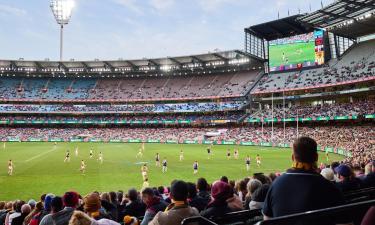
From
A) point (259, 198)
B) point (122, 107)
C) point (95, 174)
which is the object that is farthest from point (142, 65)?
point (259, 198)

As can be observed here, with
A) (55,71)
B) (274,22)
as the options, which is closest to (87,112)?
(55,71)

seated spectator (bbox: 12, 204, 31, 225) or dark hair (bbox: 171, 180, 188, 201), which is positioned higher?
dark hair (bbox: 171, 180, 188, 201)

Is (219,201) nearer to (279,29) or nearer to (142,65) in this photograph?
(279,29)

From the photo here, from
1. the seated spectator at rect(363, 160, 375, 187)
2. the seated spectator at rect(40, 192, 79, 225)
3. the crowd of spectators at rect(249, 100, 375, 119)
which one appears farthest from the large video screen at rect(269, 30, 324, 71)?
the seated spectator at rect(40, 192, 79, 225)

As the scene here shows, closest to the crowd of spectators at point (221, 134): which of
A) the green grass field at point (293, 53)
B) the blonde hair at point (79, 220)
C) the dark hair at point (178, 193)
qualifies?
the green grass field at point (293, 53)

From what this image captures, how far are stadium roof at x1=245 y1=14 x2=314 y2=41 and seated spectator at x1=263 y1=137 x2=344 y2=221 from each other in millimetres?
83033

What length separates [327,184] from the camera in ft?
11.4

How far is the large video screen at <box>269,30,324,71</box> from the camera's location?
266 feet

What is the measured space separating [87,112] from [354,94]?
7255cm

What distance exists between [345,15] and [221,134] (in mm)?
38831

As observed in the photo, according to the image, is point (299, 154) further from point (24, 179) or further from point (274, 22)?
point (274, 22)

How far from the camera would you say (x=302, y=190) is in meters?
3.45

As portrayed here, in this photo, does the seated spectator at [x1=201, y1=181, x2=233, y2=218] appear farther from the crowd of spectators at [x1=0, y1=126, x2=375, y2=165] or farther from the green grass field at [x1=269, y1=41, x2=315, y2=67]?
the green grass field at [x1=269, y1=41, x2=315, y2=67]

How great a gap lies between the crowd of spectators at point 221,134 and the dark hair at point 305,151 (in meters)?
48.9
